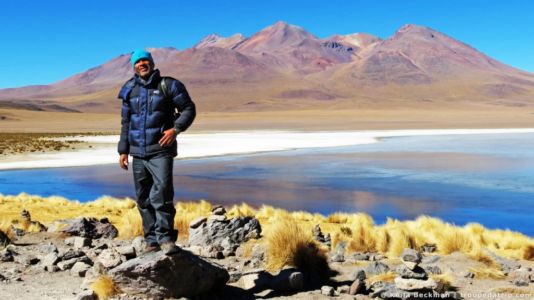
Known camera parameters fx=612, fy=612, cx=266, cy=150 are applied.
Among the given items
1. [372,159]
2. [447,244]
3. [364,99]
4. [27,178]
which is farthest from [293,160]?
[364,99]

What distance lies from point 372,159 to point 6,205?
17042 mm

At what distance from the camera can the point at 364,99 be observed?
180 m

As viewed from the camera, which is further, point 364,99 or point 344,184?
point 364,99

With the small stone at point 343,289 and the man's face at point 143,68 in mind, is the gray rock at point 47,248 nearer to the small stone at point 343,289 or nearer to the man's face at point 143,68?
the man's face at point 143,68

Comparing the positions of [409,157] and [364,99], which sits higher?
[364,99]

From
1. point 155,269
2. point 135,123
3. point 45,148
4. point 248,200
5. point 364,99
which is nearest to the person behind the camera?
point 155,269

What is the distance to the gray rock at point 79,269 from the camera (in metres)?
5.87

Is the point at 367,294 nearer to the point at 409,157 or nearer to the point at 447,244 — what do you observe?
the point at 447,244

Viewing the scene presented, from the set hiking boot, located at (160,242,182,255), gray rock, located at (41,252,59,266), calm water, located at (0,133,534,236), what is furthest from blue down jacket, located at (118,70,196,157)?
calm water, located at (0,133,534,236)

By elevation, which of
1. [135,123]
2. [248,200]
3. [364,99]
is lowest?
[248,200]

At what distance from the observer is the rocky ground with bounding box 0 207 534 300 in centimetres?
483

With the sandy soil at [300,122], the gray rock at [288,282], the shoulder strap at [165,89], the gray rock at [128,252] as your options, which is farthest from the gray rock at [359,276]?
the sandy soil at [300,122]

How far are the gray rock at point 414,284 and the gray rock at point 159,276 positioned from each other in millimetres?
1657

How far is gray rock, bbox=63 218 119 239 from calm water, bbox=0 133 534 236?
226 inches
